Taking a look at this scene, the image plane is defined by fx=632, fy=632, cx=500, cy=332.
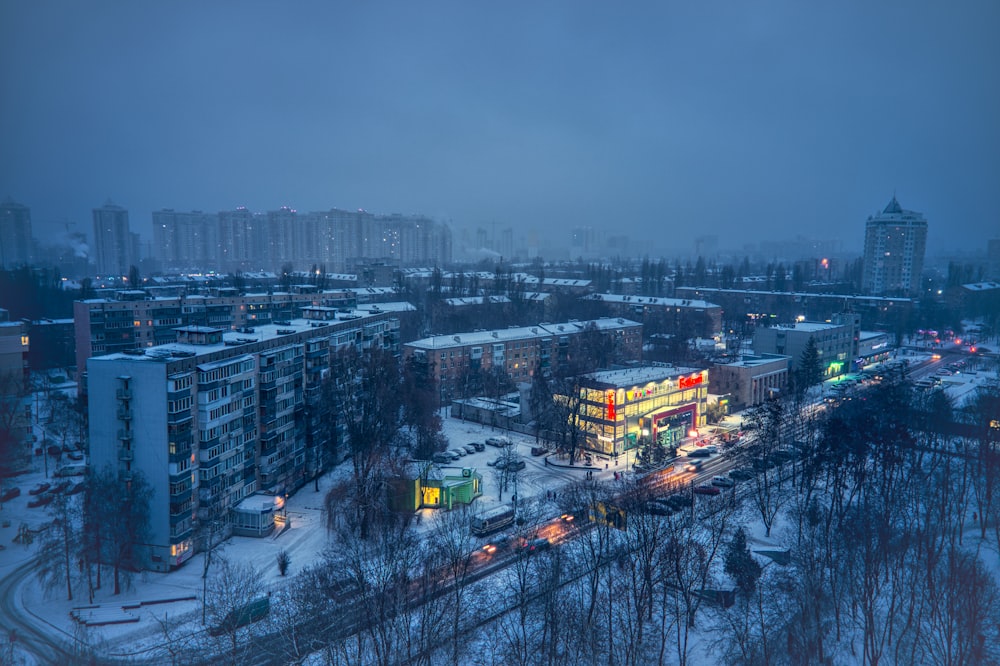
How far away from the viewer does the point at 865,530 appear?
8.08 m

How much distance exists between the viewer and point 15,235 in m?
11.5

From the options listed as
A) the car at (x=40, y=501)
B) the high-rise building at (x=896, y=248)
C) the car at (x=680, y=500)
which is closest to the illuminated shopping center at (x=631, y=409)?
the car at (x=680, y=500)

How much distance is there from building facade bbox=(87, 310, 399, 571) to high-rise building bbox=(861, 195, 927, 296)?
1520 inches

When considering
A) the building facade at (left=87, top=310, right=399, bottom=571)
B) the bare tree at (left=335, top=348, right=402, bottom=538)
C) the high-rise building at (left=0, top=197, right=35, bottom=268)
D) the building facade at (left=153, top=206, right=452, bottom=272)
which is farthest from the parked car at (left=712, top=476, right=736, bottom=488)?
the building facade at (left=153, top=206, right=452, bottom=272)

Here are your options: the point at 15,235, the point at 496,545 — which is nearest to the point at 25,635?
Result: the point at 496,545

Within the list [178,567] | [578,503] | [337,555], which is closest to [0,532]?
[178,567]

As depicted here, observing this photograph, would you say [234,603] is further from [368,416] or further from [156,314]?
Result: [156,314]

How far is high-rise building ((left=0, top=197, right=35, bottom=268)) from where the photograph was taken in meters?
7.55

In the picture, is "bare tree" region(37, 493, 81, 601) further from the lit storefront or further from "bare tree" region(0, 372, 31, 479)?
the lit storefront

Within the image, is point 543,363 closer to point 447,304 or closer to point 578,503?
point 447,304

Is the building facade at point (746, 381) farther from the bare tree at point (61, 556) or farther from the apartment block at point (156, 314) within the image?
the bare tree at point (61, 556)

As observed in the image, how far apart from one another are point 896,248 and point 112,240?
4581cm

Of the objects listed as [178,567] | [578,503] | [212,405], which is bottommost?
[178,567]

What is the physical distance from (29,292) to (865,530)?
66.9ft
